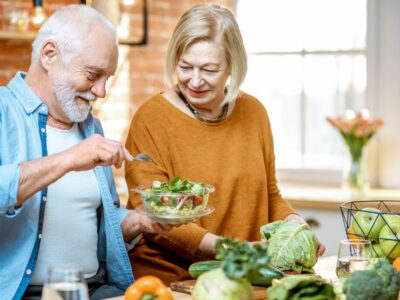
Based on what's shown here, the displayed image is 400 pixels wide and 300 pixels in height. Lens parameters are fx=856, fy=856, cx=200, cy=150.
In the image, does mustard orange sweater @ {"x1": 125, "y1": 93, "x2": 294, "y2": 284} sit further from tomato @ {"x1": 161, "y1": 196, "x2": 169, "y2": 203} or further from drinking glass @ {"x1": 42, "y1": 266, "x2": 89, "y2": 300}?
drinking glass @ {"x1": 42, "y1": 266, "x2": 89, "y2": 300}

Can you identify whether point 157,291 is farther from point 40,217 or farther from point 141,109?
point 141,109

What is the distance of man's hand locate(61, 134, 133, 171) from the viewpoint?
231 cm

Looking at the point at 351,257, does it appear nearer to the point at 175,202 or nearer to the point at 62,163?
the point at 175,202

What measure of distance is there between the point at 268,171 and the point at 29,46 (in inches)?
60.9

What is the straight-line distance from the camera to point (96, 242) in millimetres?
2686

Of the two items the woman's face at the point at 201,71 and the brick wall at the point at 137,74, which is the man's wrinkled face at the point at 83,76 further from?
the brick wall at the point at 137,74

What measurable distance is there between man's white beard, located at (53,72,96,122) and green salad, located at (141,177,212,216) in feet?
1.14

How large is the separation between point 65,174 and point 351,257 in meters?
0.83

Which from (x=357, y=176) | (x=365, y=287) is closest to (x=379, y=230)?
(x=365, y=287)

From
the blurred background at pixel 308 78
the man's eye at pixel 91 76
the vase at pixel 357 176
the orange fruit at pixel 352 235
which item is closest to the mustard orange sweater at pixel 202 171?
the man's eye at pixel 91 76

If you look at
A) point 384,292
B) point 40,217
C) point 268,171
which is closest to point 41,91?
point 40,217

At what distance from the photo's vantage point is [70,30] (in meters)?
2.59

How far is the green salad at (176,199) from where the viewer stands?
2.39 metres

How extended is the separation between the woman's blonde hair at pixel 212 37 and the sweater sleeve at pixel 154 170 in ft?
0.70
